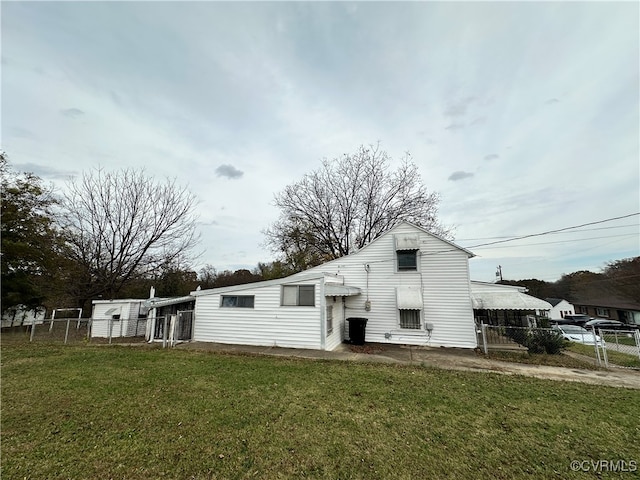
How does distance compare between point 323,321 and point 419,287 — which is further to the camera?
point 419,287

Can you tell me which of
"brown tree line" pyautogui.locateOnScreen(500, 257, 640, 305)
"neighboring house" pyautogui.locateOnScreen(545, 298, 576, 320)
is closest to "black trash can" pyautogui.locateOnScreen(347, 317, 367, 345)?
"brown tree line" pyautogui.locateOnScreen(500, 257, 640, 305)

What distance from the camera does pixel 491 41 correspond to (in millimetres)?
9391

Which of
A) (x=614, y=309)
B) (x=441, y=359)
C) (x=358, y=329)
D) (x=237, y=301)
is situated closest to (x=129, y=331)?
(x=237, y=301)

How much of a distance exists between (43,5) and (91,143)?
5.86m

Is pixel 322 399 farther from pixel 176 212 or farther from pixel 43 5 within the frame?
pixel 176 212

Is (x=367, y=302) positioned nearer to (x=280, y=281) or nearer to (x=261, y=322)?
(x=280, y=281)

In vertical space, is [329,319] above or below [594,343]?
above

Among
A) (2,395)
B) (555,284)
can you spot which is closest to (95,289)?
(2,395)

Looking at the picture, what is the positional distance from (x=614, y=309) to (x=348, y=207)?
45.3 m

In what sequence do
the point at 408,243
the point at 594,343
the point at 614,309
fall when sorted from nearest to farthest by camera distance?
the point at 594,343 < the point at 408,243 < the point at 614,309

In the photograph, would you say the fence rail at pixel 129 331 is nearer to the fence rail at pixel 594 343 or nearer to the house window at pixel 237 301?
the house window at pixel 237 301

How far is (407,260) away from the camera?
43.4 feet

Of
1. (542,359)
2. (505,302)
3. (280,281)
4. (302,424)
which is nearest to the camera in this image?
(302,424)

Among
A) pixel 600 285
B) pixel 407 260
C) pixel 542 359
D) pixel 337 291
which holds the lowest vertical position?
pixel 542 359
